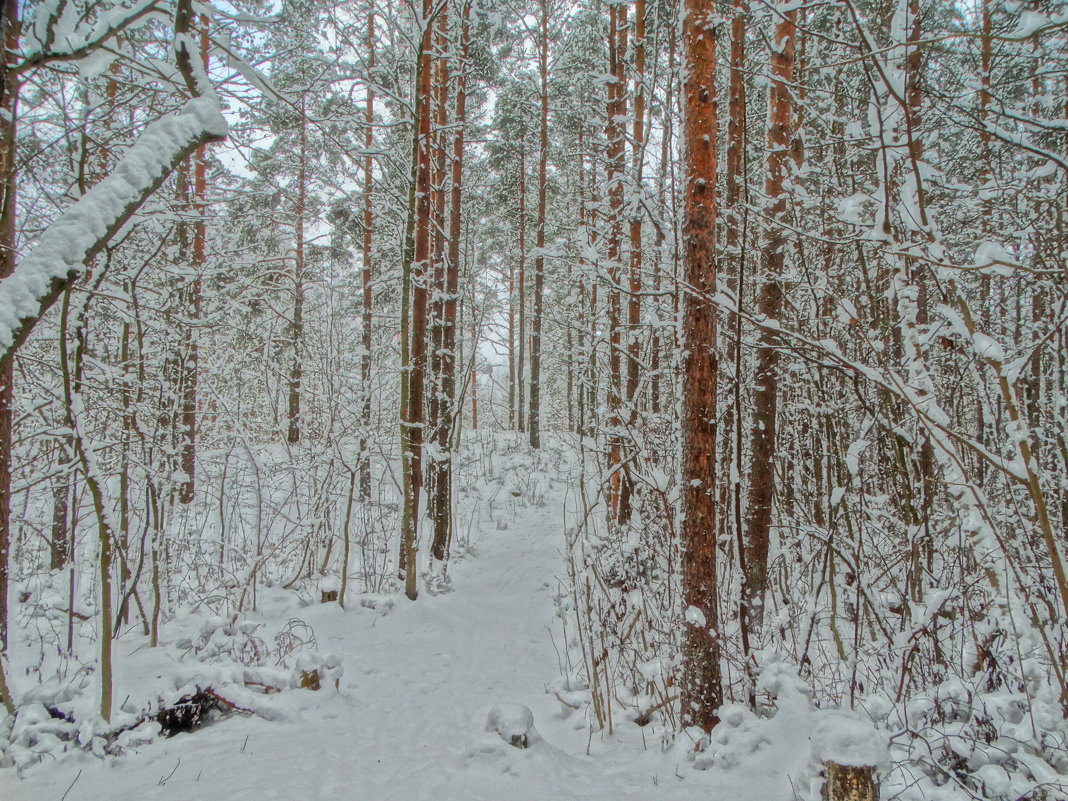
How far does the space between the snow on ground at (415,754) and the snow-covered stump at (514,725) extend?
3 centimetres

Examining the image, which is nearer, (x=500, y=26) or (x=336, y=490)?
(x=336, y=490)

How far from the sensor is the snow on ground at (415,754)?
2.84 meters

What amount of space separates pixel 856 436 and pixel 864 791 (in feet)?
8.34

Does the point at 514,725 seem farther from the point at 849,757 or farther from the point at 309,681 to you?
the point at 849,757

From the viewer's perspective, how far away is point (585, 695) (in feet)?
13.7

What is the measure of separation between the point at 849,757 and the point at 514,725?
1885 mm

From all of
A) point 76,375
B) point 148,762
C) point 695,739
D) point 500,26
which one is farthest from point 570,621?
point 500,26

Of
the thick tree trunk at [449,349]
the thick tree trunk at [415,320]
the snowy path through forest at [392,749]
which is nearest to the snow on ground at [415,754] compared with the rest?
the snowy path through forest at [392,749]

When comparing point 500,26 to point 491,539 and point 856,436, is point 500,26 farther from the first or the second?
point 856,436

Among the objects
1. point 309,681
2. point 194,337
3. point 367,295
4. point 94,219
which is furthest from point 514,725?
point 367,295

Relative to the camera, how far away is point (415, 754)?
341 centimetres

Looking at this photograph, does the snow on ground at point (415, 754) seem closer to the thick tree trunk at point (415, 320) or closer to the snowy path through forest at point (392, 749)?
the snowy path through forest at point (392, 749)

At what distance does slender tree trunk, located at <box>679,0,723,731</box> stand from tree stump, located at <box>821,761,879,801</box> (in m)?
1.04

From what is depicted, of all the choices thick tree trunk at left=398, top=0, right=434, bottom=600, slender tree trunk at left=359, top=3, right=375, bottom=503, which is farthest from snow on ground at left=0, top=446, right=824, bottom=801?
slender tree trunk at left=359, top=3, right=375, bottom=503
